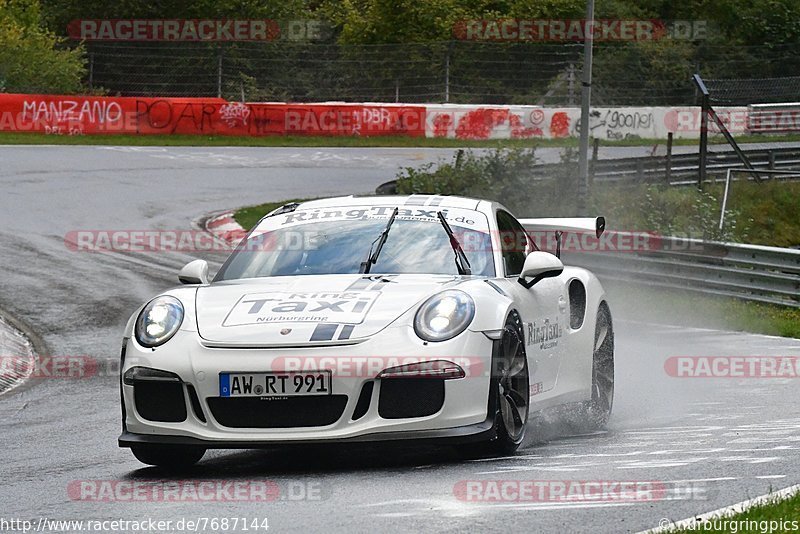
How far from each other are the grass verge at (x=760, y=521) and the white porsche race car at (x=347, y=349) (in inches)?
61.8

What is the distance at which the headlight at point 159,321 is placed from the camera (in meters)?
6.86

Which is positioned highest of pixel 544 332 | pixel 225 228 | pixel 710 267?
pixel 544 332

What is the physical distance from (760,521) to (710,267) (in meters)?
13.5

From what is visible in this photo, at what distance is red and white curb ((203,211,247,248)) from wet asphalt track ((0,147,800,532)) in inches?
80.0

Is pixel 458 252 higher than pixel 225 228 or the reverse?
higher

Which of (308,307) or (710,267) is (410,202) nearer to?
(308,307)

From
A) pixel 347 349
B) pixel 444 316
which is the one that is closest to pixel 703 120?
pixel 444 316

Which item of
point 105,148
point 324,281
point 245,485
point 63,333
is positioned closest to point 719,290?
point 63,333

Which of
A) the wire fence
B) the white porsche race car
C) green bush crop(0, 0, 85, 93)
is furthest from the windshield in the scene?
green bush crop(0, 0, 85, 93)

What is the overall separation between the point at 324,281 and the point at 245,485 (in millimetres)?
1413

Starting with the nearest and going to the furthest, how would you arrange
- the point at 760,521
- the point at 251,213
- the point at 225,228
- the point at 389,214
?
the point at 760,521 → the point at 389,214 → the point at 225,228 → the point at 251,213

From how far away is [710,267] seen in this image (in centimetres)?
1839

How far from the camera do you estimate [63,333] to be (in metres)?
15.2

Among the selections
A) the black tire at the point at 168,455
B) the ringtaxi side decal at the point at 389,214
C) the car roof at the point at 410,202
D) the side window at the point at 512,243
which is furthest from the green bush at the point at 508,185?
the black tire at the point at 168,455
